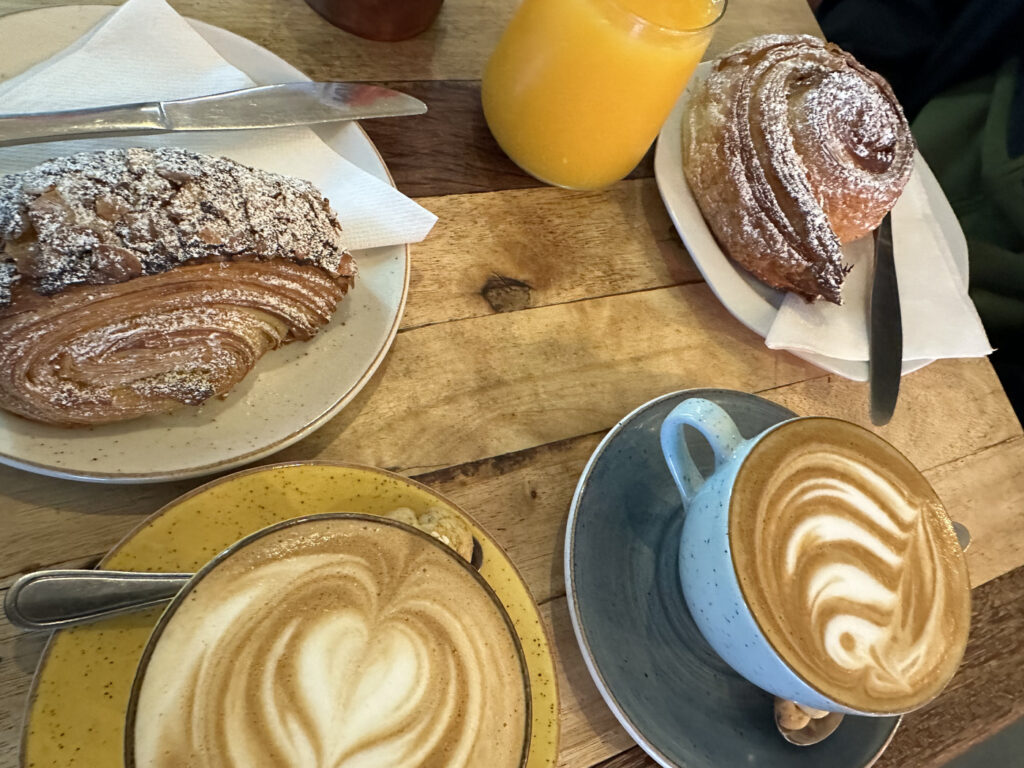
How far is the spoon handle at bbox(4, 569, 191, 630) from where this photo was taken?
470 mm

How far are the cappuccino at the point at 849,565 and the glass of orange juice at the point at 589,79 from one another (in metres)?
0.41

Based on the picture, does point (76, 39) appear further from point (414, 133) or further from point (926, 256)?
point (926, 256)

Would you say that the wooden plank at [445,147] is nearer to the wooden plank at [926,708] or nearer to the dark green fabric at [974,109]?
the wooden plank at [926,708]

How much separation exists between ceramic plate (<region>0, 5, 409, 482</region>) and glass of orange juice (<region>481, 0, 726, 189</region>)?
20 centimetres

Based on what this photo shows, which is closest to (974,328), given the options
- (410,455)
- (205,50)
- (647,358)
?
(647,358)

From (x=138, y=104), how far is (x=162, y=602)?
47 centimetres

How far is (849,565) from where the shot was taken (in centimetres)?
60

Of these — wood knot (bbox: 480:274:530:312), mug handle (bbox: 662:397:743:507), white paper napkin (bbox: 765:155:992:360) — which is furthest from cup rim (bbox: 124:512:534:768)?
white paper napkin (bbox: 765:155:992:360)

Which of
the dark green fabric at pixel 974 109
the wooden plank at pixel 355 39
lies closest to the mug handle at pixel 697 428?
the wooden plank at pixel 355 39

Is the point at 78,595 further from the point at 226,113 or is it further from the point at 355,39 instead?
the point at 355,39

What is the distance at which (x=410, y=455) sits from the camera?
2.35ft

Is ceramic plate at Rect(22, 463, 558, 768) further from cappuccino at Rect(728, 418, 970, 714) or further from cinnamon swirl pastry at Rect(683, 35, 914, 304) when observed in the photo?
cinnamon swirl pastry at Rect(683, 35, 914, 304)

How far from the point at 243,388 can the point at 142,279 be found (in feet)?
0.42

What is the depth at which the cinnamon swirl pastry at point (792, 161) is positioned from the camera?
0.87m
